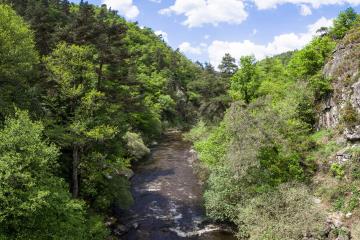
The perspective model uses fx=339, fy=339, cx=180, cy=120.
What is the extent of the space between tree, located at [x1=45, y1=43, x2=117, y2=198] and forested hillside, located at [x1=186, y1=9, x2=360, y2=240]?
11157 mm

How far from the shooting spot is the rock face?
2718 cm

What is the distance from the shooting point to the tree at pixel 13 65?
76.3 feet

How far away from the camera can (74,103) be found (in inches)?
980

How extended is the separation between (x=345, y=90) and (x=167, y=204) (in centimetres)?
1959

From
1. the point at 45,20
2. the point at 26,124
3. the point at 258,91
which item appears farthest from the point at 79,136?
the point at 258,91

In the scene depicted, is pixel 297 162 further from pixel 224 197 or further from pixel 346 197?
pixel 224 197

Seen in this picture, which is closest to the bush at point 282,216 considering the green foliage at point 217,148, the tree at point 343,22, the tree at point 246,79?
the green foliage at point 217,148

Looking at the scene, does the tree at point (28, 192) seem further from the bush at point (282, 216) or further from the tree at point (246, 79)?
the tree at point (246, 79)

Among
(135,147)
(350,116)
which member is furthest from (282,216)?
(135,147)

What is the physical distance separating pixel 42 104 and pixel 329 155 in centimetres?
2274

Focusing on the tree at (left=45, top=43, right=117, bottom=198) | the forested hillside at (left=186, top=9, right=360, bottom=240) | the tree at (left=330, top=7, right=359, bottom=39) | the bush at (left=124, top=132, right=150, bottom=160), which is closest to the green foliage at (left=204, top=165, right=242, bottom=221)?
the forested hillside at (left=186, top=9, right=360, bottom=240)

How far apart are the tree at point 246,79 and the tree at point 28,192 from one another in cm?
3234

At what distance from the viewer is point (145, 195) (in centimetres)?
3569

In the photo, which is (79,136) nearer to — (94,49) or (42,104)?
(42,104)
